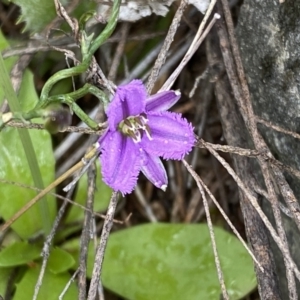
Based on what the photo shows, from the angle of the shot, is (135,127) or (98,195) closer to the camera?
(135,127)

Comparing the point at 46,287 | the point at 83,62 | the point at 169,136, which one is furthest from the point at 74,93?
the point at 46,287

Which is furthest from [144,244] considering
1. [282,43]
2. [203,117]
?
[282,43]

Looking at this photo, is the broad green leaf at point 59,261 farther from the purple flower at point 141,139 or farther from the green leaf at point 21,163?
the purple flower at point 141,139

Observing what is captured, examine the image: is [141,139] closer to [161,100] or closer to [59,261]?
[161,100]

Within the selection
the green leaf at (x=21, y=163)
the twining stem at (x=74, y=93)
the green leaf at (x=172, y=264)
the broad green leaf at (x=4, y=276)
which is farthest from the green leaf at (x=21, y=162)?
the twining stem at (x=74, y=93)

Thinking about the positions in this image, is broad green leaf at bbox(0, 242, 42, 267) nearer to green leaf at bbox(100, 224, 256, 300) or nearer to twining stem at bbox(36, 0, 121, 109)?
green leaf at bbox(100, 224, 256, 300)

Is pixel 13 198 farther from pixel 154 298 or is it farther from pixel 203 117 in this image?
pixel 203 117
